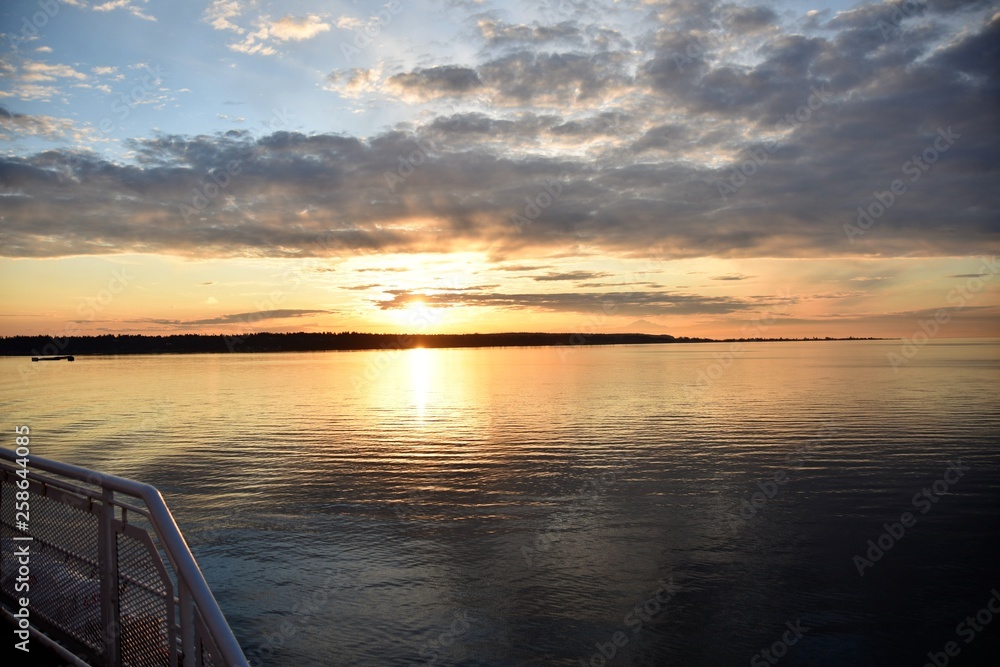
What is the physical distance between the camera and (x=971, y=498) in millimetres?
23094

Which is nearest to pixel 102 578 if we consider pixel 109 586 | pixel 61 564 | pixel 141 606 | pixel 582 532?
pixel 109 586

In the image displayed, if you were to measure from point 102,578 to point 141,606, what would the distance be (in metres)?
0.55

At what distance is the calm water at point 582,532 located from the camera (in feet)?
42.7

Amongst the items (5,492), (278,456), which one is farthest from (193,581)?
(278,456)

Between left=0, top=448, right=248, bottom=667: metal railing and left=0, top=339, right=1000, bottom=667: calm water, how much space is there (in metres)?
5.92

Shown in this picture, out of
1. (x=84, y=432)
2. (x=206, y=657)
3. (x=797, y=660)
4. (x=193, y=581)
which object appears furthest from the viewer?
(x=84, y=432)

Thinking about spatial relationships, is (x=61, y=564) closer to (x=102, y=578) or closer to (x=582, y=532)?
(x=102, y=578)

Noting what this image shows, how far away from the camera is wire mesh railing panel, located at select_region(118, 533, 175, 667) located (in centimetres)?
583

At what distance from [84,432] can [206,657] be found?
143 feet

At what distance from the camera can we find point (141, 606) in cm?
602

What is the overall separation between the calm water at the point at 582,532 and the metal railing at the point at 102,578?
Answer: 5922 millimetres

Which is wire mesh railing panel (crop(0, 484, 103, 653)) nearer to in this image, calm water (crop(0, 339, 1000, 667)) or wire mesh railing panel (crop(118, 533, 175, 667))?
wire mesh railing panel (crop(118, 533, 175, 667))

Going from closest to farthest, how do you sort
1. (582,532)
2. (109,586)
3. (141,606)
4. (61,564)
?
1. (141,606)
2. (109,586)
3. (61,564)
4. (582,532)

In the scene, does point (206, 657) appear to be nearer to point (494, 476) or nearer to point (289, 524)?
point (289, 524)
